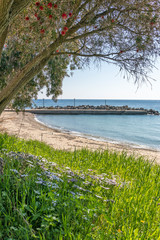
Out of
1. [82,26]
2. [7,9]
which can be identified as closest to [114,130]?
[82,26]

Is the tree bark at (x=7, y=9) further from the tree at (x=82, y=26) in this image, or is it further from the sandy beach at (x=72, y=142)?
the sandy beach at (x=72, y=142)

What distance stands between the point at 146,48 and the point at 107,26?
3.75 ft

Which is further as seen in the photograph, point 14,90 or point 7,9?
point 14,90

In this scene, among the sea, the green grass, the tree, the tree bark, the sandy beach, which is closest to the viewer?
the green grass

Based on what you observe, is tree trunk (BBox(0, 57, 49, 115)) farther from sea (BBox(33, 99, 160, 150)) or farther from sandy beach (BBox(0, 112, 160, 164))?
sea (BBox(33, 99, 160, 150))

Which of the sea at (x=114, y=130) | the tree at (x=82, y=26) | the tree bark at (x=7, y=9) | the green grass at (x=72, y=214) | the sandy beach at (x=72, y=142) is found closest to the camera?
the green grass at (x=72, y=214)

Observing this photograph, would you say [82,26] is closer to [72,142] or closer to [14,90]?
[14,90]

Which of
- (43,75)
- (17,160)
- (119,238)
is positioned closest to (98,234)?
(119,238)

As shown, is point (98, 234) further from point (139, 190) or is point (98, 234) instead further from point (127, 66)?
point (127, 66)

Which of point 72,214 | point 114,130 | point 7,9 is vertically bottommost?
point 114,130

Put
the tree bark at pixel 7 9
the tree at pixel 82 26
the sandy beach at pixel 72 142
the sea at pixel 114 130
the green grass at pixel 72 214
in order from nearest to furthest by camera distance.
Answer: the green grass at pixel 72 214
the tree bark at pixel 7 9
the tree at pixel 82 26
the sandy beach at pixel 72 142
the sea at pixel 114 130

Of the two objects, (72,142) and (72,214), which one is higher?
(72,214)

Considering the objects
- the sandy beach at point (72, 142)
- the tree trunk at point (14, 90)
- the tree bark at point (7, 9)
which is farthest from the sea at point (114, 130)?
the tree bark at point (7, 9)

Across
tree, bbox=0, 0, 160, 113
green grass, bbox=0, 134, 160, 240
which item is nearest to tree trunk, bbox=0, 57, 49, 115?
tree, bbox=0, 0, 160, 113
